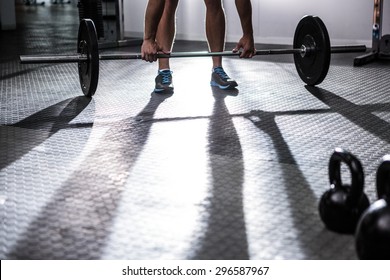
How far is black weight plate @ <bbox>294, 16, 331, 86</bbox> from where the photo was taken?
238 centimetres

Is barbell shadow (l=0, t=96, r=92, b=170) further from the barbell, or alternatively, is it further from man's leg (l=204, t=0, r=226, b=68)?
man's leg (l=204, t=0, r=226, b=68)

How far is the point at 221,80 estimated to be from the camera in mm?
2566

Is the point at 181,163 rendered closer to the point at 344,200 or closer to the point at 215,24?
the point at 344,200

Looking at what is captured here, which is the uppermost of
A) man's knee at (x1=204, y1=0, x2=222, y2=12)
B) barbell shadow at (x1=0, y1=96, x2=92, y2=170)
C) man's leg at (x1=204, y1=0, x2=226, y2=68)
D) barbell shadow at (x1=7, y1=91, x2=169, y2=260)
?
man's knee at (x1=204, y1=0, x2=222, y2=12)

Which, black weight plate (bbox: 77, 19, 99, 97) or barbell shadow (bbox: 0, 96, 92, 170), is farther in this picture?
black weight plate (bbox: 77, 19, 99, 97)

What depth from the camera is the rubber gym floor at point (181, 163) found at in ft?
3.64

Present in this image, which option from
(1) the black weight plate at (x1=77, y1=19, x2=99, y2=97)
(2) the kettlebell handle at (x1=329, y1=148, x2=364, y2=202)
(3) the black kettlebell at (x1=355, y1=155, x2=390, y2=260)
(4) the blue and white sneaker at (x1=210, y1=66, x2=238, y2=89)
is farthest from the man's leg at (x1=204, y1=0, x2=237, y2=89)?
(3) the black kettlebell at (x1=355, y1=155, x2=390, y2=260)

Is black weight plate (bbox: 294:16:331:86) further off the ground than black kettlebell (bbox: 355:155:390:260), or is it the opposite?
black weight plate (bbox: 294:16:331:86)

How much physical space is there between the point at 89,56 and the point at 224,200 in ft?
3.81

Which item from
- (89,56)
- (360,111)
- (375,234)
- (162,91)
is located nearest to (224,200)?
(375,234)

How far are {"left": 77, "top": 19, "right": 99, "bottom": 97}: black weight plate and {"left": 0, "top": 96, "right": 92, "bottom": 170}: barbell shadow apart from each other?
0.07m
